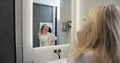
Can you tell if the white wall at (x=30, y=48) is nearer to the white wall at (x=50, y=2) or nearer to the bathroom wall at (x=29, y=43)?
the bathroom wall at (x=29, y=43)

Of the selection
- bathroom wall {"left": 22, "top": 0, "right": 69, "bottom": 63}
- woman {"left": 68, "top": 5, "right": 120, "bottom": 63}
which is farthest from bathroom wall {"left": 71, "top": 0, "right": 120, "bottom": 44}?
woman {"left": 68, "top": 5, "right": 120, "bottom": 63}

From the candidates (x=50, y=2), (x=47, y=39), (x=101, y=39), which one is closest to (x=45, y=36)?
(x=47, y=39)

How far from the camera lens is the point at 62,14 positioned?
2410 mm

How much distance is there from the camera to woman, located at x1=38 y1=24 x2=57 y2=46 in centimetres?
212

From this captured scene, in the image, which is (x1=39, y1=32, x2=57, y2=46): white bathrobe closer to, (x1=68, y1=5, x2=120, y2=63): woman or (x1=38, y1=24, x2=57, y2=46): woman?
(x1=38, y1=24, x2=57, y2=46): woman

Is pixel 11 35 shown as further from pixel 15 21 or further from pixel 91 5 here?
pixel 91 5

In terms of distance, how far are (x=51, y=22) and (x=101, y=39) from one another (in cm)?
129

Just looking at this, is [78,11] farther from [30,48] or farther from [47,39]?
[30,48]

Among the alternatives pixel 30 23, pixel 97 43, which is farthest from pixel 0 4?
pixel 97 43

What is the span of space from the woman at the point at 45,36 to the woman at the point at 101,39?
1.12m

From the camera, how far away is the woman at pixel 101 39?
0.95 m

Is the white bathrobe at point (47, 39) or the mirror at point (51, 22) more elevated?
the mirror at point (51, 22)

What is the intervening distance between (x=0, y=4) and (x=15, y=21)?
0.20 metres

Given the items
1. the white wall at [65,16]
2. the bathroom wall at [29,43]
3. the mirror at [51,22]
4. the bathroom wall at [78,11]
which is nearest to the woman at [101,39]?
the bathroom wall at [29,43]
